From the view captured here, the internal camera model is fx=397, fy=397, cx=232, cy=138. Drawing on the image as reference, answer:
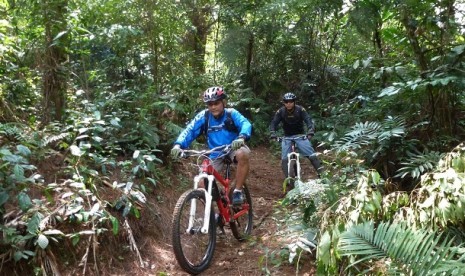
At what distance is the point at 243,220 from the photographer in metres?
6.41

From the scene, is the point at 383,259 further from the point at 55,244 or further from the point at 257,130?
the point at 257,130

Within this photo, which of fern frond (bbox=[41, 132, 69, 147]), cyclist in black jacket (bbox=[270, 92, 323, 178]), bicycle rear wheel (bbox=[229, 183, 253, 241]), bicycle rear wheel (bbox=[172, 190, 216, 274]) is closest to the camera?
bicycle rear wheel (bbox=[172, 190, 216, 274])

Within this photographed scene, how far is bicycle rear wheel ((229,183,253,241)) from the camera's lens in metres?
5.52

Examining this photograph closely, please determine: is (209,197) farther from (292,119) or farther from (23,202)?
(292,119)

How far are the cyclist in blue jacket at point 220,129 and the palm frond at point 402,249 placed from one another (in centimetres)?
209

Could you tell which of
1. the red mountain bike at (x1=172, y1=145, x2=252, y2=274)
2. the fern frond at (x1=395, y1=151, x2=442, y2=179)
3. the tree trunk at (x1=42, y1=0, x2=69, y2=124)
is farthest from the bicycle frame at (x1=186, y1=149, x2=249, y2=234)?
the tree trunk at (x1=42, y1=0, x2=69, y2=124)

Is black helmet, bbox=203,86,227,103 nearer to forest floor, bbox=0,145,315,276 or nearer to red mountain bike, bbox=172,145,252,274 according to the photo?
red mountain bike, bbox=172,145,252,274

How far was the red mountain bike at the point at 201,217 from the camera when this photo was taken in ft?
14.2

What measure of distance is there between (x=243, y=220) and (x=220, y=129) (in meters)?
1.79

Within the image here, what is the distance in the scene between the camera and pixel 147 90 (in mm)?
Answer: 7102

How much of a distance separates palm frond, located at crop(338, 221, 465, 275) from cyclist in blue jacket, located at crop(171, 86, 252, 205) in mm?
2092

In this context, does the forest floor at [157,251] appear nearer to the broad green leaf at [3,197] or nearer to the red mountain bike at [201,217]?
the red mountain bike at [201,217]

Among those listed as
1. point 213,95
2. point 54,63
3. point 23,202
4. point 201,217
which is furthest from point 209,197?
point 54,63

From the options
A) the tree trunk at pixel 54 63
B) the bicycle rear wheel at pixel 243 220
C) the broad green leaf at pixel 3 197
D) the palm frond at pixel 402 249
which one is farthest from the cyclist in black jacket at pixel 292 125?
the broad green leaf at pixel 3 197
